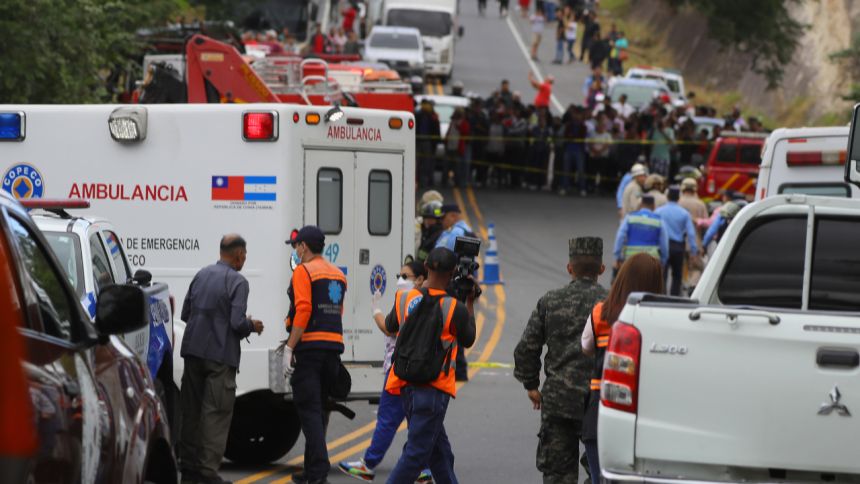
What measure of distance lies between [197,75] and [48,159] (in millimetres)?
3401

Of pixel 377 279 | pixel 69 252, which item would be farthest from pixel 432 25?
pixel 69 252

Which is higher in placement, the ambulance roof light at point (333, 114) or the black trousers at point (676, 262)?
the ambulance roof light at point (333, 114)

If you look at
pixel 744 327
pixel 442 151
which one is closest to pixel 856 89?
pixel 442 151

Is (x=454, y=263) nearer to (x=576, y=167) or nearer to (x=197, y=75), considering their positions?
(x=197, y=75)

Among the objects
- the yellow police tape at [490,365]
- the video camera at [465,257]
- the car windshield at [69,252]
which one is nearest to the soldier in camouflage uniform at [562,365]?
the video camera at [465,257]

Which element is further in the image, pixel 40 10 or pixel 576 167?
pixel 576 167

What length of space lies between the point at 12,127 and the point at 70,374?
5930mm

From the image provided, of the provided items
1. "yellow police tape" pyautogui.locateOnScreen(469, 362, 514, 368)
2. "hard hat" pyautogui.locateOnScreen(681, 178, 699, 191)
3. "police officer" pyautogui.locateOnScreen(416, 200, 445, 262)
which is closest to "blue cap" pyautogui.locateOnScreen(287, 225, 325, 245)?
"police officer" pyautogui.locateOnScreen(416, 200, 445, 262)

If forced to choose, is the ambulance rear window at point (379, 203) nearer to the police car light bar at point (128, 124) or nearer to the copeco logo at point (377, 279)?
the copeco logo at point (377, 279)

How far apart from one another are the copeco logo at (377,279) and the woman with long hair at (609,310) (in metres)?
3.46

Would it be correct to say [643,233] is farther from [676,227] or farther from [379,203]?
[379,203]

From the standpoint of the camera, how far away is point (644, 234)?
47.5ft

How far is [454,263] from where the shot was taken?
672 centimetres

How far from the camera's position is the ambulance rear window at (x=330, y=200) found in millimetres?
8866
